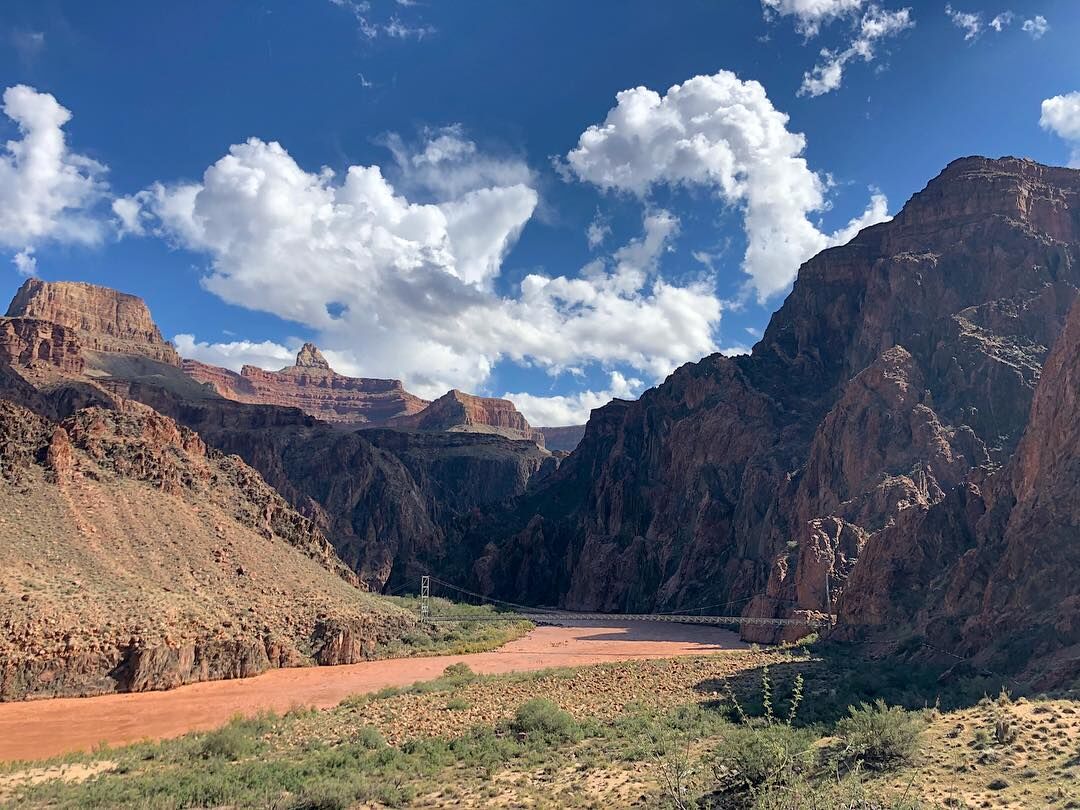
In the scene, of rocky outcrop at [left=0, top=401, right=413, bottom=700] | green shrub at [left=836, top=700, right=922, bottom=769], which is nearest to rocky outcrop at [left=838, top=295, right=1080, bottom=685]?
green shrub at [left=836, top=700, right=922, bottom=769]

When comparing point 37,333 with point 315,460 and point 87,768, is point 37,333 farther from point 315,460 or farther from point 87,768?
point 87,768

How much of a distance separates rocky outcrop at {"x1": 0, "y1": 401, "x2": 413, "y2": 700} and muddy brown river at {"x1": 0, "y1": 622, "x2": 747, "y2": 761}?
1995mm

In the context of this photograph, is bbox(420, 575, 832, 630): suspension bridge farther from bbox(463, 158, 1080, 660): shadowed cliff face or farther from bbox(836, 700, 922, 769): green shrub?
bbox(836, 700, 922, 769): green shrub

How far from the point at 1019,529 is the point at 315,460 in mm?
148255

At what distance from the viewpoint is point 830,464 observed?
270 ft

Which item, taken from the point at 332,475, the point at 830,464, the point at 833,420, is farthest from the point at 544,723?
the point at 332,475

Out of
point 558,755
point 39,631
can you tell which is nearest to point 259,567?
point 39,631

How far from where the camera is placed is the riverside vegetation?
54.2ft

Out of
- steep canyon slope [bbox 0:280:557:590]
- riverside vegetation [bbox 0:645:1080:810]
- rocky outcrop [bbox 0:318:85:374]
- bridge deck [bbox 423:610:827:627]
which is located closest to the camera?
riverside vegetation [bbox 0:645:1080:810]

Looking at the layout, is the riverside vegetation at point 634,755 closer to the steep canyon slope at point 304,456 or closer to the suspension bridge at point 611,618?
the suspension bridge at point 611,618

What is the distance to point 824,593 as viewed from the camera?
62.7 meters

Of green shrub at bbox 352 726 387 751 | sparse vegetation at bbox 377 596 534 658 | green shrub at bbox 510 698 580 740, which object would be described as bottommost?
sparse vegetation at bbox 377 596 534 658

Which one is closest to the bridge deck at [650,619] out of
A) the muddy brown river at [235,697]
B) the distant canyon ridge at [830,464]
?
the distant canyon ridge at [830,464]

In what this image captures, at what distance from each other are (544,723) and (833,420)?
221 ft
